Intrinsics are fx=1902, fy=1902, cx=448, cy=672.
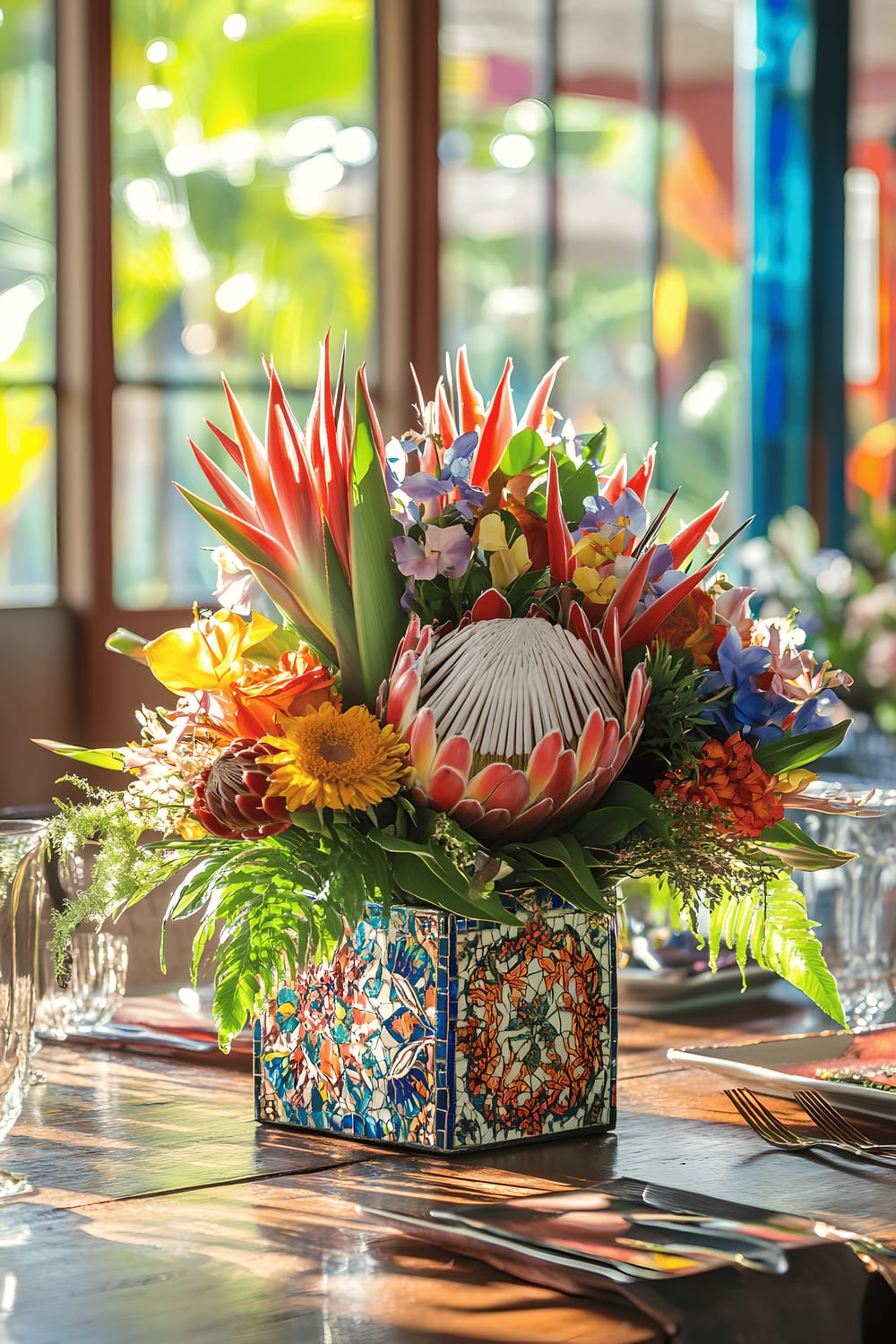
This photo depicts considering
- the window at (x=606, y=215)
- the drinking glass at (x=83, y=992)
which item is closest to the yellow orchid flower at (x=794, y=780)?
the drinking glass at (x=83, y=992)

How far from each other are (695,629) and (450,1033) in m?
0.26

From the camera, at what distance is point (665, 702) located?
3.29 feet

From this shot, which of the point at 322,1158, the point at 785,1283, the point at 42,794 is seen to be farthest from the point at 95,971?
the point at 42,794

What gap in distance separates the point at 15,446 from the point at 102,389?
0.53 ft

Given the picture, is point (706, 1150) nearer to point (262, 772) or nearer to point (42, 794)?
point (262, 772)

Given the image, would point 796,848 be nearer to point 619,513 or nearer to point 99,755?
point 619,513

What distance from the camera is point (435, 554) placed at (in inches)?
38.9

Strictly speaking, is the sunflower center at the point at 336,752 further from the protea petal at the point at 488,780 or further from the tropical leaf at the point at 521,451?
the tropical leaf at the point at 521,451

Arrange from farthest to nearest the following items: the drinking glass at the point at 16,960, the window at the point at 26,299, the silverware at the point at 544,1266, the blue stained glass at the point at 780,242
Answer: the blue stained glass at the point at 780,242, the window at the point at 26,299, the drinking glass at the point at 16,960, the silverware at the point at 544,1266

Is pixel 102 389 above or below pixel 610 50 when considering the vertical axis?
below

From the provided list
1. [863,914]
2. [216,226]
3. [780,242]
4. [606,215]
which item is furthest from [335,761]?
[780,242]

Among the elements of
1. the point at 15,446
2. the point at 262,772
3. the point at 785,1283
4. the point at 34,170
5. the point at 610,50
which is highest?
the point at 610,50

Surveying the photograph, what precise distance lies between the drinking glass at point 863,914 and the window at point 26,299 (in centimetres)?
192

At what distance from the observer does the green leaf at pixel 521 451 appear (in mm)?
1061
